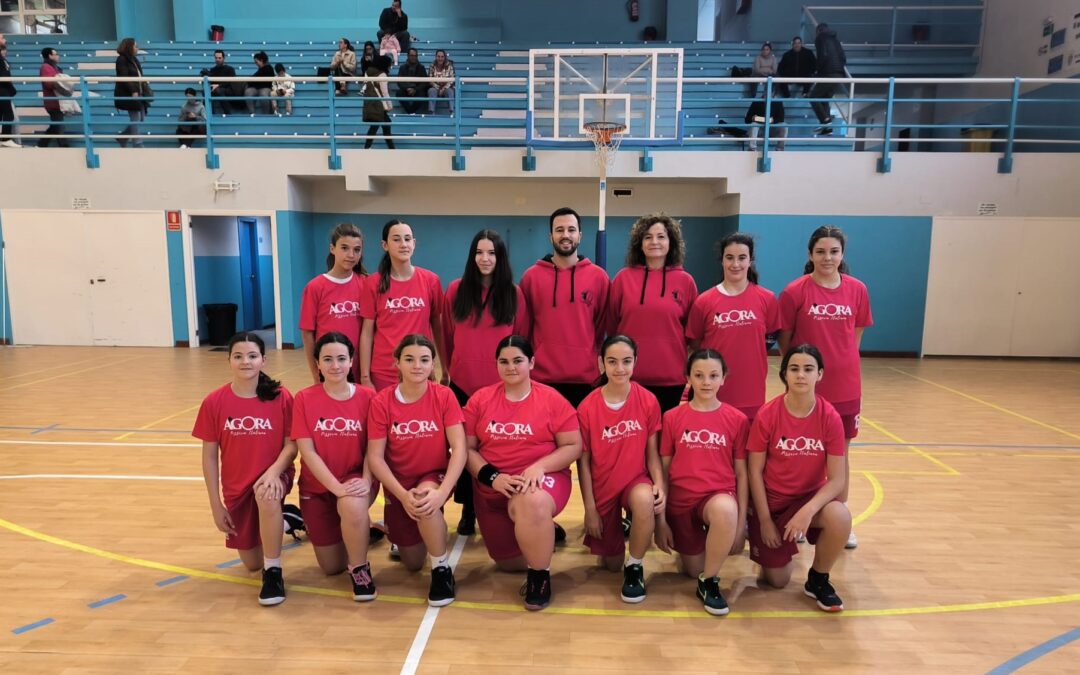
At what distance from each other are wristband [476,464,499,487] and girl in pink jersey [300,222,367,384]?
117cm

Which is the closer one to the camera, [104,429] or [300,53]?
[104,429]

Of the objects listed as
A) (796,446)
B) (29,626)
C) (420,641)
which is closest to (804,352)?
(796,446)

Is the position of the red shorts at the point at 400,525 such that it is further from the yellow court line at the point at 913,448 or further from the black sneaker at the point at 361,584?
the yellow court line at the point at 913,448

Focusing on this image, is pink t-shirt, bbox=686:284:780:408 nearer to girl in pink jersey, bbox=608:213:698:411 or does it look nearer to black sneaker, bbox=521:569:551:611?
girl in pink jersey, bbox=608:213:698:411

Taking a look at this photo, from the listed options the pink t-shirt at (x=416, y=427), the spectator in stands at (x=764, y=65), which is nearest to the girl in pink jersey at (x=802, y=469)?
the pink t-shirt at (x=416, y=427)

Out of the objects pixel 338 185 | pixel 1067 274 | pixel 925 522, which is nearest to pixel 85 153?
pixel 338 185

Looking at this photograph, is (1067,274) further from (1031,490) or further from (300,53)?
(300,53)

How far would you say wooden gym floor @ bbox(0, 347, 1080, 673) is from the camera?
101 inches

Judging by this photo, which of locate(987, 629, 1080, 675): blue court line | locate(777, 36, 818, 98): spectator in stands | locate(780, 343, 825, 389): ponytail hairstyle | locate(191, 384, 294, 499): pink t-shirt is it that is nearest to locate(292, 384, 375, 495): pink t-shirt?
locate(191, 384, 294, 499): pink t-shirt

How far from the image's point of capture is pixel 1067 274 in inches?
385

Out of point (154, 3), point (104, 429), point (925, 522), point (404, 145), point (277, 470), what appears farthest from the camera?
point (154, 3)

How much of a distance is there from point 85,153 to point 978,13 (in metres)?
16.4

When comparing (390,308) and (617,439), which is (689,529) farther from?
(390,308)

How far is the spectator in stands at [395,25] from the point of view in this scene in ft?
41.7
